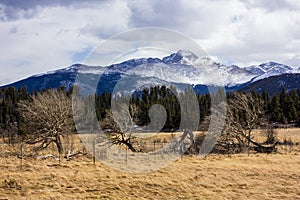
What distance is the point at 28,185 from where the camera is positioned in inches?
705

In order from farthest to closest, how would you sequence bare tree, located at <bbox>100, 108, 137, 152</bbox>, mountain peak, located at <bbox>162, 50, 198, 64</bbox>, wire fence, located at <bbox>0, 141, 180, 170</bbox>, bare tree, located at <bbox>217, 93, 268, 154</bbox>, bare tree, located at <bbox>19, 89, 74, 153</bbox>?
1. bare tree, located at <bbox>217, 93, 268, 154</bbox>
2. bare tree, located at <bbox>100, 108, 137, 152</bbox>
3. bare tree, located at <bbox>19, 89, 74, 153</bbox>
4. wire fence, located at <bbox>0, 141, 180, 170</bbox>
5. mountain peak, located at <bbox>162, 50, 198, 64</bbox>

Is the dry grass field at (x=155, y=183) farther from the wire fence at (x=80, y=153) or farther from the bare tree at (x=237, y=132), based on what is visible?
the bare tree at (x=237, y=132)

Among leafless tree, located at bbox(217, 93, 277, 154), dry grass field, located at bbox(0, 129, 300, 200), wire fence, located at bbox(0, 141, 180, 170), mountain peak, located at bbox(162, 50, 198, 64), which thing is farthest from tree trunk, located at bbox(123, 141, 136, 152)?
dry grass field, located at bbox(0, 129, 300, 200)

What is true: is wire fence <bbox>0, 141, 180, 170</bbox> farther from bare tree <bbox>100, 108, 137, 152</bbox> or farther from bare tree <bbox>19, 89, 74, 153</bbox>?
bare tree <bbox>19, 89, 74, 153</bbox>

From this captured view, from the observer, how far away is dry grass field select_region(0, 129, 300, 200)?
16297 mm

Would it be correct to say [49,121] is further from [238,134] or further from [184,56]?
[238,134]

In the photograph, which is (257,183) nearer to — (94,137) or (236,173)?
(236,173)

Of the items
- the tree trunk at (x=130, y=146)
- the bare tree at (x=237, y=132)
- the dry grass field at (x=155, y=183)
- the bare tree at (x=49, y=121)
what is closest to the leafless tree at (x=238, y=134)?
the bare tree at (x=237, y=132)

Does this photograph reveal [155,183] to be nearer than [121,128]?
Yes

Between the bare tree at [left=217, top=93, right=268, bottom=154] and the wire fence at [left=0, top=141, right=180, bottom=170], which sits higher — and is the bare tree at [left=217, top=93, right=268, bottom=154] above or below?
above

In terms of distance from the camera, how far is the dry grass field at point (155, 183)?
16297 millimetres

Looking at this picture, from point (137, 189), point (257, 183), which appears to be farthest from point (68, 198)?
point (257, 183)

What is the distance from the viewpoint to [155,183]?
18.7 meters

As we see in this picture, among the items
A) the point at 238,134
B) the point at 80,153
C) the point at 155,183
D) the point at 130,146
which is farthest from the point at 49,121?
the point at 155,183
